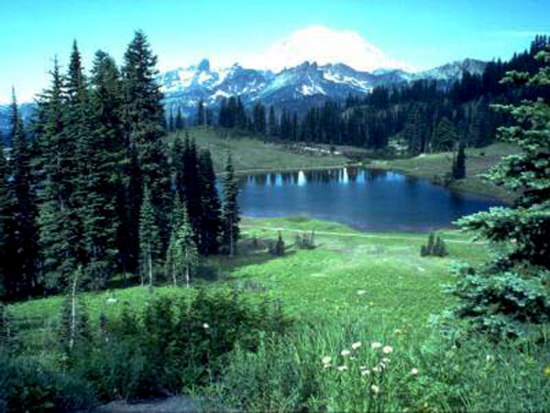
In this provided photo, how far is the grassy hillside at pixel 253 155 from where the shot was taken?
15725cm

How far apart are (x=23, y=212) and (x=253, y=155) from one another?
5155 inches

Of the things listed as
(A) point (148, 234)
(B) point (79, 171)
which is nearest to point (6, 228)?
(B) point (79, 171)

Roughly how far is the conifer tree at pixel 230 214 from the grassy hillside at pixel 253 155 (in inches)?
3614

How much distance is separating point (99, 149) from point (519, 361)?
34080mm

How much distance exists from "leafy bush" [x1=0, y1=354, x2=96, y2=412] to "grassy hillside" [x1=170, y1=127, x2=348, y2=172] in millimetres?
137649

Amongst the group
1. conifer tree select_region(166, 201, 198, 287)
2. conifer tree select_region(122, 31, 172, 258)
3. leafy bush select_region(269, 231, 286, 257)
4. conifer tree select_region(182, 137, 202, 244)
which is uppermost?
conifer tree select_region(122, 31, 172, 258)

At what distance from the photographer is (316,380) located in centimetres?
512

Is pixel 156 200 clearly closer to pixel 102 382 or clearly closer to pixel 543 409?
pixel 102 382

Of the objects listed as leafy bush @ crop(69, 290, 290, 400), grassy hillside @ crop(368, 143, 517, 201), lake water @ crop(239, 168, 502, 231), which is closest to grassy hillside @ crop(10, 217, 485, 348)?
leafy bush @ crop(69, 290, 290, 400)

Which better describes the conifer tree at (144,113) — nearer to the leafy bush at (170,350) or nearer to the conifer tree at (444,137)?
the leafy bush at (170,350)

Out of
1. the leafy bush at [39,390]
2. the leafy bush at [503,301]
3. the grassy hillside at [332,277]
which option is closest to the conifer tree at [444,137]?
the grassy hillside at [332,277]

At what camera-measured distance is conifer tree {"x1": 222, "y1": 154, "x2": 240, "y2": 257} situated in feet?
164

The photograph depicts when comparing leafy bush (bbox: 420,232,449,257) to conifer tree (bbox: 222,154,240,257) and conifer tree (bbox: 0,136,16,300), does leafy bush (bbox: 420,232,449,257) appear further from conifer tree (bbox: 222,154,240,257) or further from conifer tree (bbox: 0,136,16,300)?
conifer tree (bbox: 0,136,16,300)

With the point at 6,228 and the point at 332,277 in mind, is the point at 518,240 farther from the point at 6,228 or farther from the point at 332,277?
the point at 6,228
